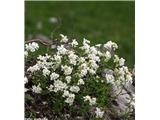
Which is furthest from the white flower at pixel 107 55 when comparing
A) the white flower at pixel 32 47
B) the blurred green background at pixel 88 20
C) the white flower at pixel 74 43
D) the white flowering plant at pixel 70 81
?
the blurred green background at pixel 88 20

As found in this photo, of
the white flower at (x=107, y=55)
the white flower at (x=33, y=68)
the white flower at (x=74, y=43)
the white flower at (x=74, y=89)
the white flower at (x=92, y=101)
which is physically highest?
the white flower at (x=74, y=43)

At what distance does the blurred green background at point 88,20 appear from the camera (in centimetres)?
779

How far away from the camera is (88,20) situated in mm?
8383

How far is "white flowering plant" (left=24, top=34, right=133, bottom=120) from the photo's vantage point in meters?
4.62

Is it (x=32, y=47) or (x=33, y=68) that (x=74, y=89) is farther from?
(x=32, y=47)

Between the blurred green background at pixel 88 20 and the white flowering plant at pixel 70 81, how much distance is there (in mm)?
2785

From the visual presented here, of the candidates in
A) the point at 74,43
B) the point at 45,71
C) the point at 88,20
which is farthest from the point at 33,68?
the point at 88,20

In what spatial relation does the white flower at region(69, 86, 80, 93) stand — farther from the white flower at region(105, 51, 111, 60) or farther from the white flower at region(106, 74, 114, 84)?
the white flower at region(105, 51, 111, 60)

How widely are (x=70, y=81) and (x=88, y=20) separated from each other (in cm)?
382

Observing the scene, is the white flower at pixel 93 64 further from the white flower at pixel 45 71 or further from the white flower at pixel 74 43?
the white flower at pixel 45 71
